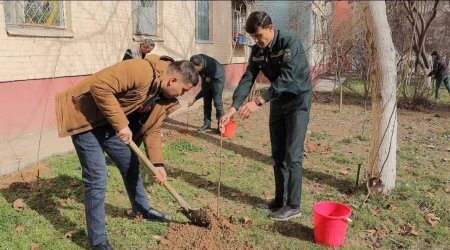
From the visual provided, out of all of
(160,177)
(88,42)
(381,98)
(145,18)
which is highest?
(145,18)

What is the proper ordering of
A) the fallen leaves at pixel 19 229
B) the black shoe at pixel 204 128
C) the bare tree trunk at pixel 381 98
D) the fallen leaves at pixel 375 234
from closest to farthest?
the fallen leaves at pixel 19 229 → the fallen leaves at pixel 375 234 → the bare tree trunk at pixel 381 98 → the black shoe at pixel 204 128

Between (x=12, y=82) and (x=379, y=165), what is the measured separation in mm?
A: 5486

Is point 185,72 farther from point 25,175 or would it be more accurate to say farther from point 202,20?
point 202,20

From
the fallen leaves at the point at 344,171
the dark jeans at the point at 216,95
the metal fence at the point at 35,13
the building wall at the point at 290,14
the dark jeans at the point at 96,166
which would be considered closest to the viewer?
the dark jeans at the point at 96,166

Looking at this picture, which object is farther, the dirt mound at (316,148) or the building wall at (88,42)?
the building wall at (88,42)

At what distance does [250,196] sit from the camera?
4.41 metres

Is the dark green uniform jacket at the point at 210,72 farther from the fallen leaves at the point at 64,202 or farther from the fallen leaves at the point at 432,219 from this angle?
the fallen leaves at the point at 432,219

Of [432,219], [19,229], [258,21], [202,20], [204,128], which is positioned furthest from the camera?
[202,20]

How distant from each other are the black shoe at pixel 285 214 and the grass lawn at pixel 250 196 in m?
0.06

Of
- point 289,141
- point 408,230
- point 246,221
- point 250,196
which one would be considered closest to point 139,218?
point 246,221

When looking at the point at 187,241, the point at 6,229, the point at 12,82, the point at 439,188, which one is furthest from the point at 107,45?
the point at 439,188

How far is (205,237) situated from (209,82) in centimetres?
424

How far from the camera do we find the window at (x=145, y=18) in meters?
9.48

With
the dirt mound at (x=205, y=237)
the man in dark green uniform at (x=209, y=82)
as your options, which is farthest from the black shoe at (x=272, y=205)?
the man in dark green uniform at (x=209, y=82)
